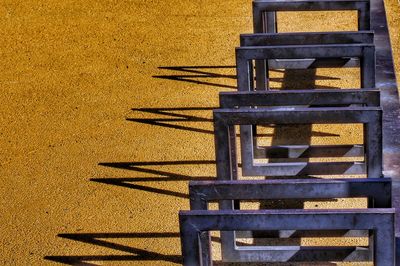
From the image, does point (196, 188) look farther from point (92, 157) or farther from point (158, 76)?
point (158, 76)

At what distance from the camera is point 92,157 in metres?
9.24

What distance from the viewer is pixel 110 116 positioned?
10266 mm

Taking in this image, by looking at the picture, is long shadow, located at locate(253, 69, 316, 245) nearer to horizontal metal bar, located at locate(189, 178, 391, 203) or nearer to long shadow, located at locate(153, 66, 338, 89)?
long shadow, located at locate(153, 66, 338, 89)

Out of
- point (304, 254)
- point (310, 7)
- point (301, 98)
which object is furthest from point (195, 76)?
point (304, 254)

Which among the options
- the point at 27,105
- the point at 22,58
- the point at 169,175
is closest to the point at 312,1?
the point at 169,175

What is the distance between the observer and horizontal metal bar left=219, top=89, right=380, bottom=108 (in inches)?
295

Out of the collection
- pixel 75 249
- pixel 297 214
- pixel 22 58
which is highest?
pixel 22 58

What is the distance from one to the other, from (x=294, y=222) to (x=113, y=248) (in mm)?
2383

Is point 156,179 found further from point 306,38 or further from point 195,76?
point 195,76

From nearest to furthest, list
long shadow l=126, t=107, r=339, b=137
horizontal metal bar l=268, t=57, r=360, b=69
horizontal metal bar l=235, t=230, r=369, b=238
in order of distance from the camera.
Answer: horizontal metal bar l=235, t=230, r=369, b=238
long shadow l=126, t=107, r=339, b=137
horizontal metal bar l=268, t=57, r=360, b=69

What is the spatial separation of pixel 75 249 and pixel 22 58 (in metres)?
5.49

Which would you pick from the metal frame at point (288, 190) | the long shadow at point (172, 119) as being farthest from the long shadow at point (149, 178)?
the metal frame at point (288, 190)

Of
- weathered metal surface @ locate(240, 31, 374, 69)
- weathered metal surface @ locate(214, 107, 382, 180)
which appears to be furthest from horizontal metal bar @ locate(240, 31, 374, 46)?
weathered metal surface @ locate(214, 107, 382, 180)

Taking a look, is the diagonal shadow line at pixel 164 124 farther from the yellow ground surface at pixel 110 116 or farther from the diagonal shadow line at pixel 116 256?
the diagonal shadow line at pixel 116 256
